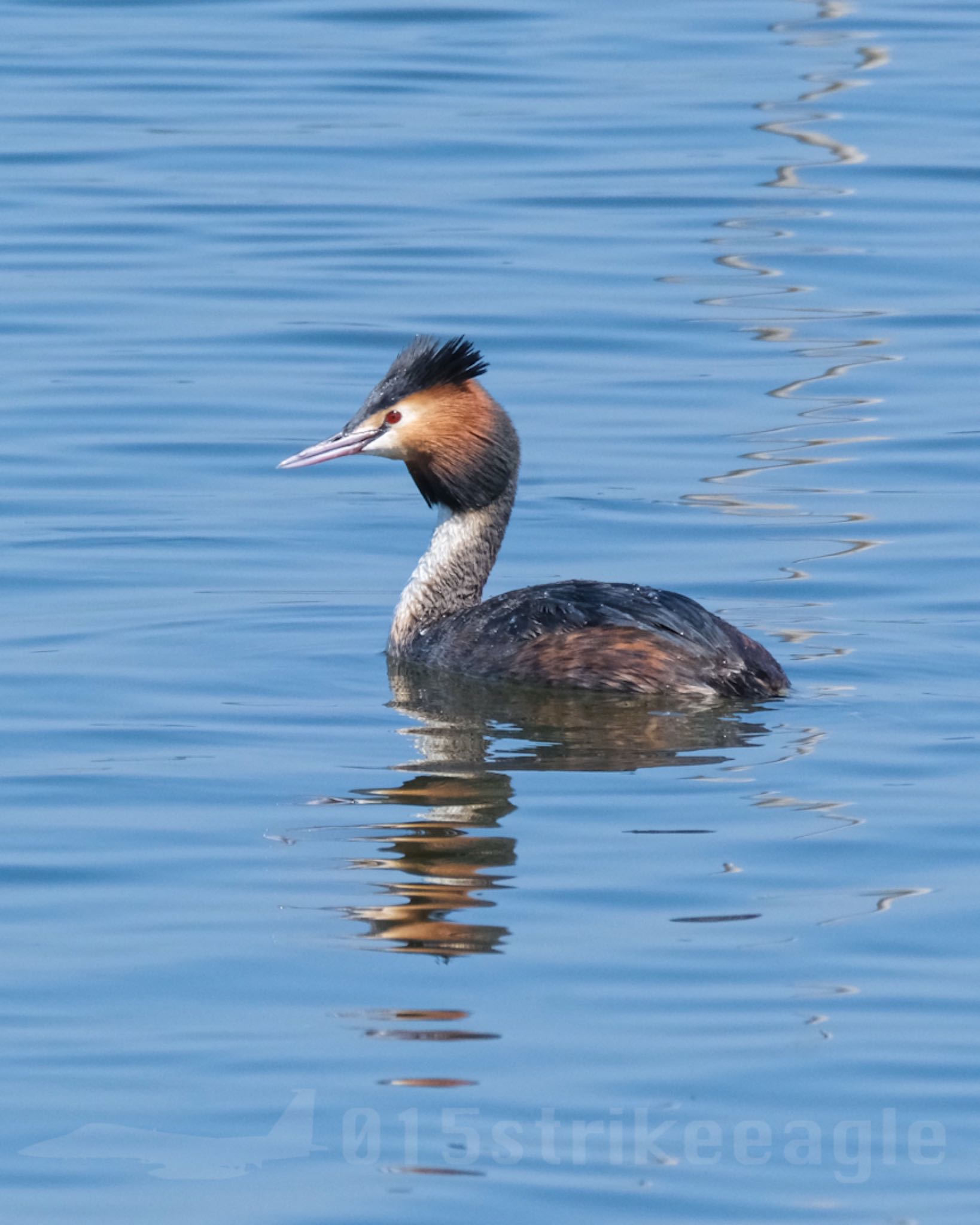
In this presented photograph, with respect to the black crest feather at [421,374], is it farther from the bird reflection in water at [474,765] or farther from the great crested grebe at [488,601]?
the bird reflection in water at [474,765]

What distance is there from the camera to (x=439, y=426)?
920 centimetres

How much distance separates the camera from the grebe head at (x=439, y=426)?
914 centimetres

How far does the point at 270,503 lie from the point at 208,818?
13.7 ft

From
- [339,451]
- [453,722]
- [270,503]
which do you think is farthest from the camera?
[270,503]

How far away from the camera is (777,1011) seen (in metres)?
5.49

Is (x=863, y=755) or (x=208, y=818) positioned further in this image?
(x=863, y=755)

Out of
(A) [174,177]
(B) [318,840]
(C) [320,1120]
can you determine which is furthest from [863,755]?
(A) [174,177]

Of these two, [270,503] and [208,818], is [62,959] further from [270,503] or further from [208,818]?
[270,503]

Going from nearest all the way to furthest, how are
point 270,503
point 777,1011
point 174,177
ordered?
1. point 777,1011
2. point 270,503
3. point 174,177

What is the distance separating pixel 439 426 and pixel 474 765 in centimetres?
205

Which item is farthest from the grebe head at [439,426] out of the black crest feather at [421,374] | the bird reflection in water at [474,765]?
the bird reflection in water at [474,765]

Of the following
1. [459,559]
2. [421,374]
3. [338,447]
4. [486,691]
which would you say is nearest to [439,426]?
[421,374]

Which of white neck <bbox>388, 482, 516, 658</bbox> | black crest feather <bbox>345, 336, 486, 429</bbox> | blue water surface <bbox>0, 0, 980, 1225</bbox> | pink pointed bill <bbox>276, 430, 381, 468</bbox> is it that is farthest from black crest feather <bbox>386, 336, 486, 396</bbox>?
blue water surface <bbox>0, 0, 980, 1225</bbox>

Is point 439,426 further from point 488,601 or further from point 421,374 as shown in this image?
point 488,601
